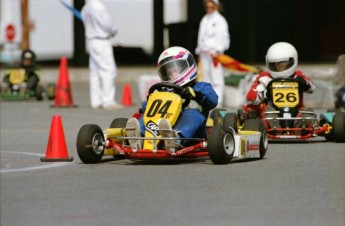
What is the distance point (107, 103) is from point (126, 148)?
9.49 metres

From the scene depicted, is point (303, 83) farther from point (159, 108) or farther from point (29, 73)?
point (29, 73)

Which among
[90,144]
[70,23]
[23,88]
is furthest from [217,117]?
[70,23]

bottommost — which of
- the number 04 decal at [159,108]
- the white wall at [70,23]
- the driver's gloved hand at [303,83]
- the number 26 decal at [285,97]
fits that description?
the number 04 decal at [159,108]

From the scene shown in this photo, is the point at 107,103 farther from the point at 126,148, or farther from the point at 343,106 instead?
the point at 126,148

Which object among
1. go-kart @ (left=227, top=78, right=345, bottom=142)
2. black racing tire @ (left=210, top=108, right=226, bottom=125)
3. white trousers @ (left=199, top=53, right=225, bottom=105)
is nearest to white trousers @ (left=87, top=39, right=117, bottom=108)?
white trousers @ (left=199, top=53, right=225, bottom=105)

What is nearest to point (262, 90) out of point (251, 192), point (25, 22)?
point (251, 192)

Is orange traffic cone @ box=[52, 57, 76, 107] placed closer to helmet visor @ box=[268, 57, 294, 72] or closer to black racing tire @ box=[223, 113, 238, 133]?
helmet visor @ box=[268, 57, 294, 72]

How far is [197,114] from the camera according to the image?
1173 centimetres

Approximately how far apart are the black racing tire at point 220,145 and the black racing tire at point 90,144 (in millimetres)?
1069

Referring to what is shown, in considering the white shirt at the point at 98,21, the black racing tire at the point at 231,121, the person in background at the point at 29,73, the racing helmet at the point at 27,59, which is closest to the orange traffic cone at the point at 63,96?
the white shirt at the point at 98,21

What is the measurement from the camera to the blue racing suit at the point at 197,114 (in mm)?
11500

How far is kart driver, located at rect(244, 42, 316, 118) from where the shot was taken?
14.5 metres

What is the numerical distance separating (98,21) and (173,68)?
8746mm

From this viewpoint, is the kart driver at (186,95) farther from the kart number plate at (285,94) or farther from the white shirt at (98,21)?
the white shirt at (98,21)
